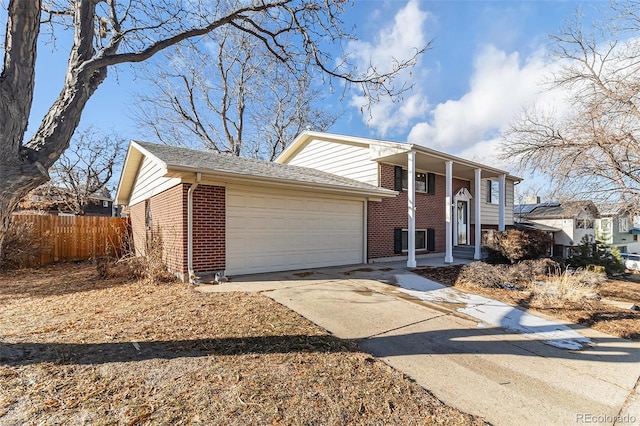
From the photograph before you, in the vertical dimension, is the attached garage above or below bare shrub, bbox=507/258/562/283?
above

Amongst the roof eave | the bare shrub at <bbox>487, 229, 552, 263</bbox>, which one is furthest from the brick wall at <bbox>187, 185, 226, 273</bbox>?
the bare shrub at <bbox>487, 229, 552, 263</bbox>

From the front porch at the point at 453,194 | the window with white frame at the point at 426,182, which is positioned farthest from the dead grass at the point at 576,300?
the window with white frame at the point at 426,182

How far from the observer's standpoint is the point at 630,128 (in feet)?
25.4

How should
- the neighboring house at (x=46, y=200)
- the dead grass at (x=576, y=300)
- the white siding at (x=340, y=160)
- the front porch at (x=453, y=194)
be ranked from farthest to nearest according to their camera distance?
the neighboring house at (x=46, y=200)
the white siding at (x=340, y=160)
the front porch at (x=453, y=194)
the dead grass at (x=576, y=300)

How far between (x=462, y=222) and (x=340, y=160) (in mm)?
Answer: 7196

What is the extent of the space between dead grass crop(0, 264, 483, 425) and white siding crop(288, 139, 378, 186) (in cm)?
780

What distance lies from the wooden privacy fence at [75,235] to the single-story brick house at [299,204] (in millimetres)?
1241

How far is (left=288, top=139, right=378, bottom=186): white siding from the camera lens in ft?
37.1

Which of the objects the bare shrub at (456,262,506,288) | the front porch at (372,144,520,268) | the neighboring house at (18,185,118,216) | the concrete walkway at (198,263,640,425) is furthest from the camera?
the neighboring house at (18,185,118,216)

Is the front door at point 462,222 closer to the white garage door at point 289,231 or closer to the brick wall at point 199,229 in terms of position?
the white garage door at point 289,231

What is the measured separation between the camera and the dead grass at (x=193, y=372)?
2.27m

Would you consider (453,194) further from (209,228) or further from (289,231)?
(209,228)

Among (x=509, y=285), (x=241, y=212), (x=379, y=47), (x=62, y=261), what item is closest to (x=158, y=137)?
(x=62, y=261)

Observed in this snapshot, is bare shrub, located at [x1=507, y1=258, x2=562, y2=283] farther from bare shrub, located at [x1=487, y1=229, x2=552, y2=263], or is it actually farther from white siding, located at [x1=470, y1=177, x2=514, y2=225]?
white siding, located at [x1=470, y1=177, x2=514, y2=225]
